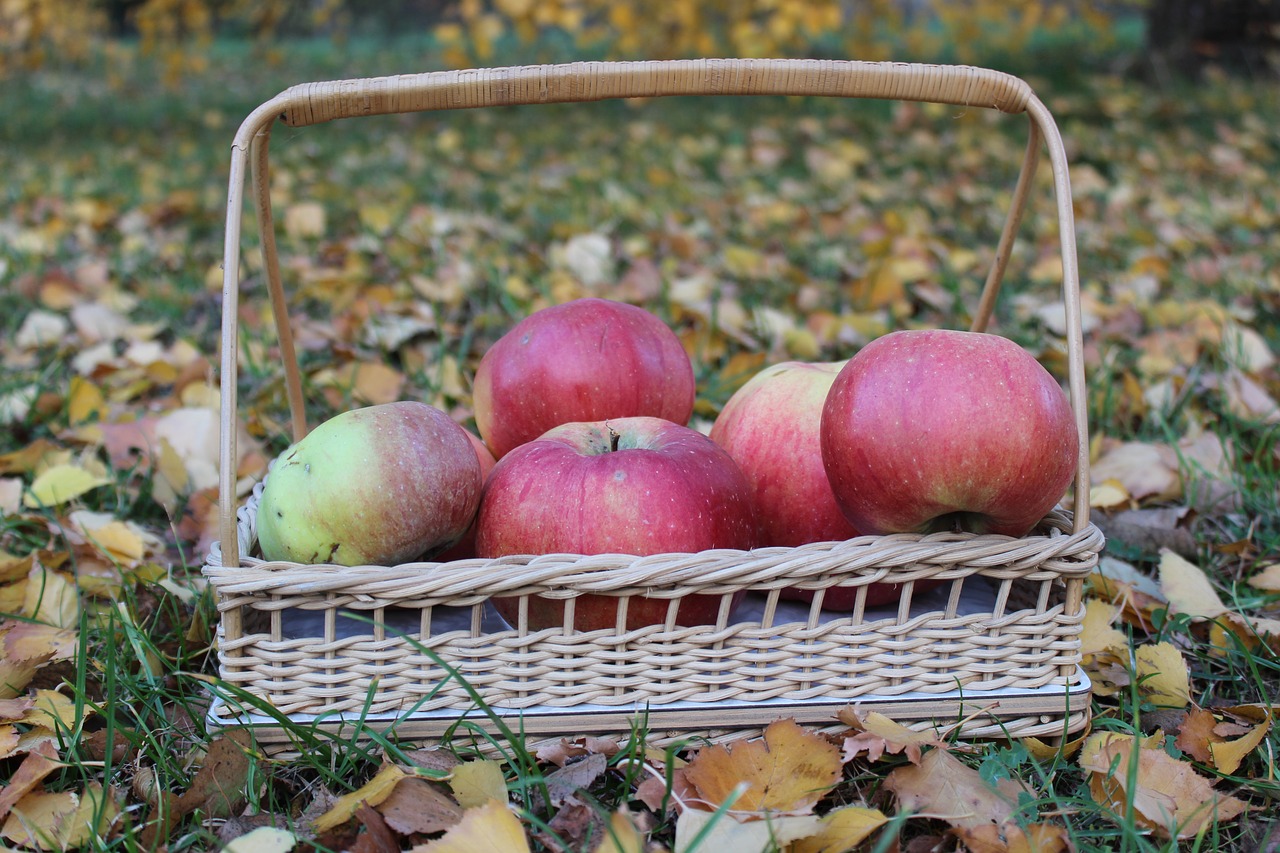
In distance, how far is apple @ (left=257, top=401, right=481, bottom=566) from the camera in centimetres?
104

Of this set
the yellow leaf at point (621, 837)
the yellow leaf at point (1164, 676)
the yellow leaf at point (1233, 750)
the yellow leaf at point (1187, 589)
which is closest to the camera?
the yellow leaf at point (621, 837)

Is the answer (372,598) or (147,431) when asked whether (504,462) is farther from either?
(147,431)

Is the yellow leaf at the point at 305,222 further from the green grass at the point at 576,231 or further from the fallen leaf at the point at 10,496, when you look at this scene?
the fallen leaf at the point at 10,496

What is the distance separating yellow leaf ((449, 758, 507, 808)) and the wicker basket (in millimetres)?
61

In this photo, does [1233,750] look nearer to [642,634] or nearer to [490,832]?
[642,634]


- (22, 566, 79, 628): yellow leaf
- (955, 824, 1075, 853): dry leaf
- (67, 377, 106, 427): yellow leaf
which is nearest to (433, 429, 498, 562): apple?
(22, 566, 79, 628): yellow leaf

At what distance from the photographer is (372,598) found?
959 mm

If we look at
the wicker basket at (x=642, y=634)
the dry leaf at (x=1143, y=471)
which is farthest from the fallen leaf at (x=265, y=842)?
the dry leaf at (x=1143, y=471)

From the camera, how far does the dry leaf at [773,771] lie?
2.98 ft

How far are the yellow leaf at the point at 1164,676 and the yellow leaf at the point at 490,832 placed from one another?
27.7 inches

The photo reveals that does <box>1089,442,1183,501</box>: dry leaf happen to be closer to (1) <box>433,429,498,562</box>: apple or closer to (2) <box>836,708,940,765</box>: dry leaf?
(2) <box>836,708,940,765</box>: dry leaf

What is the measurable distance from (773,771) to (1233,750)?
463 mm

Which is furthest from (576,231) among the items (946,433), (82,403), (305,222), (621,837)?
(621,837)

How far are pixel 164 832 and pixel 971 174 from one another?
3.77 metres
